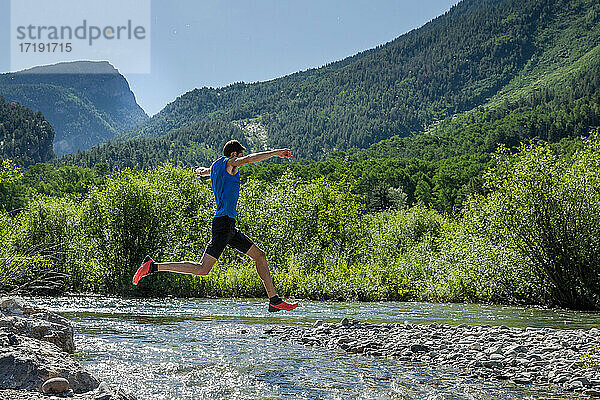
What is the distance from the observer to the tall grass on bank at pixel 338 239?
23062 mm

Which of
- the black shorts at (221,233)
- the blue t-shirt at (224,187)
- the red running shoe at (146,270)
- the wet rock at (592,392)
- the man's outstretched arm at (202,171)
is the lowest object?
the wet rock at (592,392)

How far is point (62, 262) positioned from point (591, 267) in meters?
28.0

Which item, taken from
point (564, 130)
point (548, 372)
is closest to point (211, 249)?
point (548, 372)

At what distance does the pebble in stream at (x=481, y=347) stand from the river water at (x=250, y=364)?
19.1 inches

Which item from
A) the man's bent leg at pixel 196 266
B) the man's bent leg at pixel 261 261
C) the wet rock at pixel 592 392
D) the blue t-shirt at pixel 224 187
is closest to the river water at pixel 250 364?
the wet rock at pixel 592 392

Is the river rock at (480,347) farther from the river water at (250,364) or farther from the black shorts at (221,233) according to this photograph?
the black shorts at (221,233)

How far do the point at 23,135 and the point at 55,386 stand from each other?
179036 mm

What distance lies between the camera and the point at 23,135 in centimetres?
16550

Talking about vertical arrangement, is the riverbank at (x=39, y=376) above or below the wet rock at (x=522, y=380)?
above

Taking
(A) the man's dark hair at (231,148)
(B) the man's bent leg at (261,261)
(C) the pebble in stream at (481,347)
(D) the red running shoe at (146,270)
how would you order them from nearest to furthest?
1. (A) the man's dark hair at (231,148)
2. (D) the red running shoe at (146,270)
3. (B) the man's bent leg at (261,261)
4. (C) the pebble in stream at (481,347)

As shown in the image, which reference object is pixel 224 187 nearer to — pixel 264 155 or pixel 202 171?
pixel 264 155

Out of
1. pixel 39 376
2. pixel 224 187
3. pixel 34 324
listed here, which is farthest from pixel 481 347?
pixel 39 376

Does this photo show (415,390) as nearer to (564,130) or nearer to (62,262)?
(62,262)

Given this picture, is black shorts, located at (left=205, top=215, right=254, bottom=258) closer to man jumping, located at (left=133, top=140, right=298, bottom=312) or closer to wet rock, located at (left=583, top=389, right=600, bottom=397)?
man jumping, located at (left=133, top=140, right=298, bottom=312)
